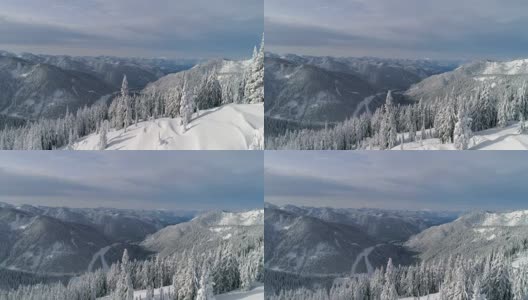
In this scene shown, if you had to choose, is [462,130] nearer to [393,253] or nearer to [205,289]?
[393,253]

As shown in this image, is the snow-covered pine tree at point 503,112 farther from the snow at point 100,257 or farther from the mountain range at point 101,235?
the snow at point 100,257

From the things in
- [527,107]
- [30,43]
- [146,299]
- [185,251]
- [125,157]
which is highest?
[30,43]

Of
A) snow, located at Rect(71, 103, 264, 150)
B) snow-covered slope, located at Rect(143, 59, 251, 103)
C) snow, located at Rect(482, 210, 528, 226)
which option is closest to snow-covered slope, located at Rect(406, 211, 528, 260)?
snow, located at Rect(482, 210, 528, 226)

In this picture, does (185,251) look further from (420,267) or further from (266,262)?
(420,267)

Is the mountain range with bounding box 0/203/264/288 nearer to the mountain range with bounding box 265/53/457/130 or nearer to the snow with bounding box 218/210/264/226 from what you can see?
the snow with bounding box 218/210/264/226

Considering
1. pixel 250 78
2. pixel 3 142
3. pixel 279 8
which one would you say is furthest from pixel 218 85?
pixel 3 142

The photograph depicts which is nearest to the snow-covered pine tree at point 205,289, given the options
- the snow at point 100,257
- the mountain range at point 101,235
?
the mountain range at point 101,235
